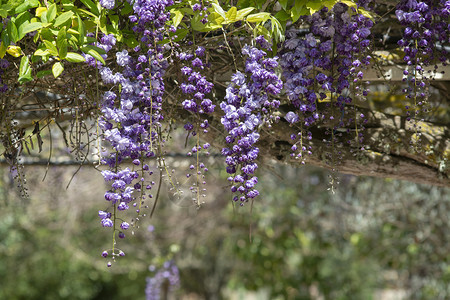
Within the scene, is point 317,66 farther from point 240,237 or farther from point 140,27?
point 240,237

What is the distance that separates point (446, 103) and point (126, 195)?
6.13 ft

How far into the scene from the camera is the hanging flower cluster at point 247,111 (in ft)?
4.11

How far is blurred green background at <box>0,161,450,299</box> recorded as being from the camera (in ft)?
16.0

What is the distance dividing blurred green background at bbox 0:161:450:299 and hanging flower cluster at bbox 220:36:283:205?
10.4ft

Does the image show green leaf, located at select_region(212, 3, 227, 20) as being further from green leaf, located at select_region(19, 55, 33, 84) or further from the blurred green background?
the blurred green background

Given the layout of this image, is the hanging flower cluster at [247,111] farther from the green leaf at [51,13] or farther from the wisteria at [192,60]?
the green leaf at [51,13]

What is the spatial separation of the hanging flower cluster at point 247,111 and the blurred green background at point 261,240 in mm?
3182

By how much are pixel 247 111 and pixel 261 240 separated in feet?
14.5

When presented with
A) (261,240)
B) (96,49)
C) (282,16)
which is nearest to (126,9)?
(96,49)

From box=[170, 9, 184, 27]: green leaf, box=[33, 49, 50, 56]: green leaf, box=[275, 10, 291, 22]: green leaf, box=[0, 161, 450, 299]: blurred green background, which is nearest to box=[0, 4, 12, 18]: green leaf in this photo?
box=[33, 49, 50, 56]: green leaf

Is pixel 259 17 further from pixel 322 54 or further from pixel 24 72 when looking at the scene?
pixel 24 72

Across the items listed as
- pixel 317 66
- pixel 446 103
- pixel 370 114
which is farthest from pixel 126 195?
pixel 446 103

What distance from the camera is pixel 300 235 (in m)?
5.56

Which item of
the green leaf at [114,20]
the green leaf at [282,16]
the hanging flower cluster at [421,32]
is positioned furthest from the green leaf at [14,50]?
the hanging flower cluster at [421,32]
